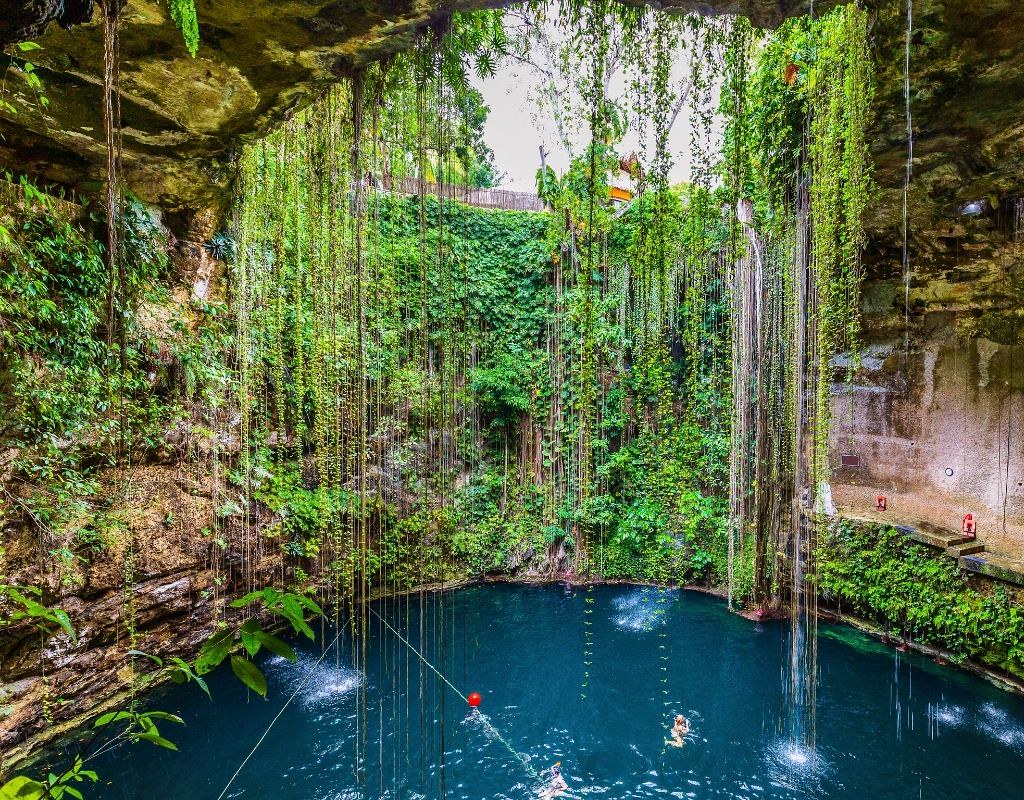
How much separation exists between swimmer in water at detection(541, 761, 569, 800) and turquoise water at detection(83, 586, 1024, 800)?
0.06m

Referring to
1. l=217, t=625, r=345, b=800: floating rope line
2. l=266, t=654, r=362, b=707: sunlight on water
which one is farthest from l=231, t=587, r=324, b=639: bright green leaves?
l=266, t=654, r=362, b=707: sunlight on water

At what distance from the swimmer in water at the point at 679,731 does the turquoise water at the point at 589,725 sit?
0.07 metres

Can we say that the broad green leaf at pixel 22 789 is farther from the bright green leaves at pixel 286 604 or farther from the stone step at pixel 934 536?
the stone step at pixel 934 536

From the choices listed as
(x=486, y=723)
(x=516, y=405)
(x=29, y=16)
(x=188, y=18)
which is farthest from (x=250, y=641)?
(x=516, y=405)

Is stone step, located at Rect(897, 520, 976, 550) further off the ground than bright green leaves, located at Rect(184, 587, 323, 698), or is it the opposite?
bright green leaves, located at Rect(184, 587, 323, 698)

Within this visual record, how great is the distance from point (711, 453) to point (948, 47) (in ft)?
15.1

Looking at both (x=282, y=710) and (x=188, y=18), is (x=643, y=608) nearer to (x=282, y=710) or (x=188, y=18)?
(x=282, y=710)

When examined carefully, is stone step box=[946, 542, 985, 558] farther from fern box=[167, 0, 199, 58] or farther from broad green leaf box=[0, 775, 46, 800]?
fern box=[167, 0, 199, 58]

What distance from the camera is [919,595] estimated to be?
468cm

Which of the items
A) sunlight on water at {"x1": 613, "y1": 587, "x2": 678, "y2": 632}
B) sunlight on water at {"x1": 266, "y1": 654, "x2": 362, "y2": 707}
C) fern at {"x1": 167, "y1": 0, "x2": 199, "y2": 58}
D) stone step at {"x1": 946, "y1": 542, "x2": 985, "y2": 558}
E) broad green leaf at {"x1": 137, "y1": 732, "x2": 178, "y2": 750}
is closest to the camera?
broad green leaf at {"x1": 137, "y1": 732, "x2": 178, "y2": 750}

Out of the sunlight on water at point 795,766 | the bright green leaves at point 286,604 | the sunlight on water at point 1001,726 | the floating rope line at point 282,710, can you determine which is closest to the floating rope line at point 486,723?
the floating rope line at point 282,710

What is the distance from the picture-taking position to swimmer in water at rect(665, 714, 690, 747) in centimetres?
377

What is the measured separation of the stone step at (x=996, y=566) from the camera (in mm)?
4109

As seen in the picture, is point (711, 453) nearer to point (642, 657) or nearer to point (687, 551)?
point (687, 551)
